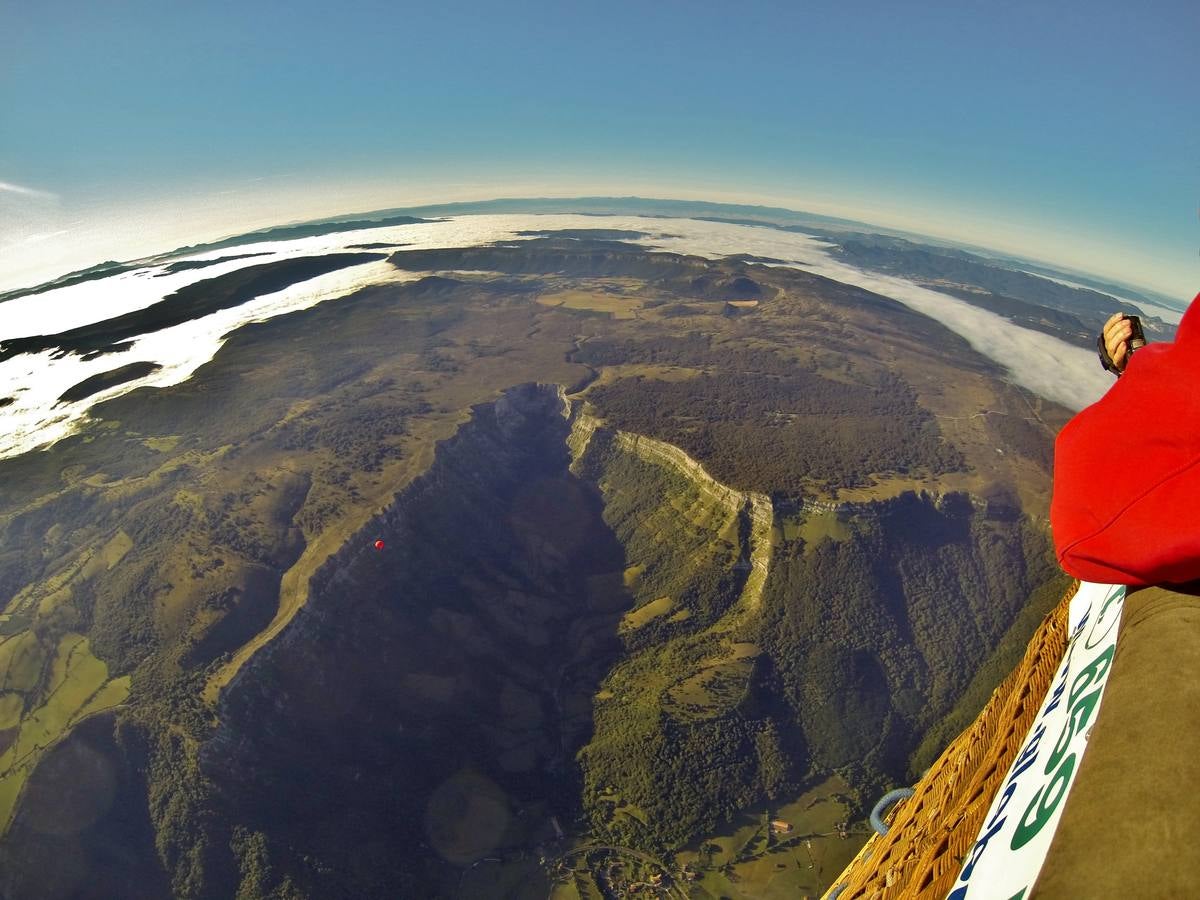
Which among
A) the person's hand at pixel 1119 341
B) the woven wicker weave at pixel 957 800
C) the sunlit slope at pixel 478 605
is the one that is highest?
the person's hand at pixel 1119 341

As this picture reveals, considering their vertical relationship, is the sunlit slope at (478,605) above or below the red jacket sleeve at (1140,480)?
below

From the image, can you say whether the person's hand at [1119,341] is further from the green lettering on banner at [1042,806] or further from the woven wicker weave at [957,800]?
Result: the green lettering on banner at [1042,806]

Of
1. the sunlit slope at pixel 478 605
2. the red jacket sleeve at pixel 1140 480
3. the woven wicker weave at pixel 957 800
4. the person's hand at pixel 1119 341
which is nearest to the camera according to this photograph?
the red jacket sleeve at pixel 1140 480

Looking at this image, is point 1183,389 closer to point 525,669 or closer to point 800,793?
point 800,793

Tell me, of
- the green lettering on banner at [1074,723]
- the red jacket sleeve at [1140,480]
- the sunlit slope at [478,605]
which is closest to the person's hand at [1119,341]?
the red jacket sleeve at [1140,480]

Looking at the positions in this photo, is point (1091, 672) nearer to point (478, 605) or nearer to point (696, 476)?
point (478, 605)

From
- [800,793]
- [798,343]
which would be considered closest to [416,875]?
[800,793]
